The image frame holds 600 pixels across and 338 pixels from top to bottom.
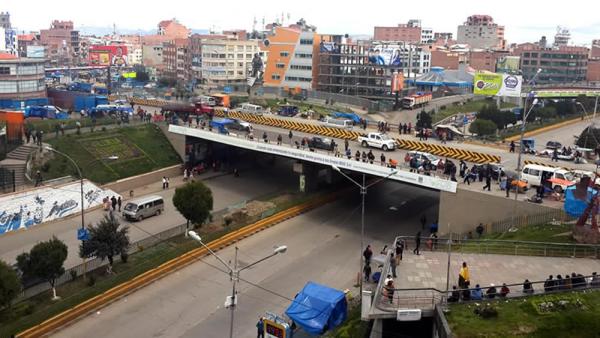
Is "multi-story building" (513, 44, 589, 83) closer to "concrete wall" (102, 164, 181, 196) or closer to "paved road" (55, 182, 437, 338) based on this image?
"paved road" (55, 182, 437, 338)

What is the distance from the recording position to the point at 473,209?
30.3 m

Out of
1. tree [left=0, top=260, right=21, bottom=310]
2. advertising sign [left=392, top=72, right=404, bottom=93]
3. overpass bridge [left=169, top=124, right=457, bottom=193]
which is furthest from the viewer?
advertising sign [left=392, top=72, right=404, bottom=93]

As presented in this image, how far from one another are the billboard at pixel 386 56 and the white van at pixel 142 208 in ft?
192

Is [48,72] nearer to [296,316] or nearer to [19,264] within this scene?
[19,264]

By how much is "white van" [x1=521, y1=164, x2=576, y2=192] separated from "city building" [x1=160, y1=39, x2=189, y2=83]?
322 feet

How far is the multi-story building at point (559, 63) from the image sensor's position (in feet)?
438

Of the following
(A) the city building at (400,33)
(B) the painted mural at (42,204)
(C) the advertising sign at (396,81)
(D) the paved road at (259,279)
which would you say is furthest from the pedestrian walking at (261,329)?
(A) the city building at (400,33)

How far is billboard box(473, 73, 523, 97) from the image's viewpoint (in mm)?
80125

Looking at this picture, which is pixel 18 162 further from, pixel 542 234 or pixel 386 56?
pixel 386 56

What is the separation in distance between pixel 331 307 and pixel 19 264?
12604mm

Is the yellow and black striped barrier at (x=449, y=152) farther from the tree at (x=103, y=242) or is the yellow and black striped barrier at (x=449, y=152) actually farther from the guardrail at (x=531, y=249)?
the tree at (x=103, y=242)

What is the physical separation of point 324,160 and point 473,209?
33.6ft

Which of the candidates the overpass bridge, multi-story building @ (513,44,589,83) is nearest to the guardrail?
the overpass bridge

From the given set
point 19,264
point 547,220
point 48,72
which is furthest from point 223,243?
point 48,72
